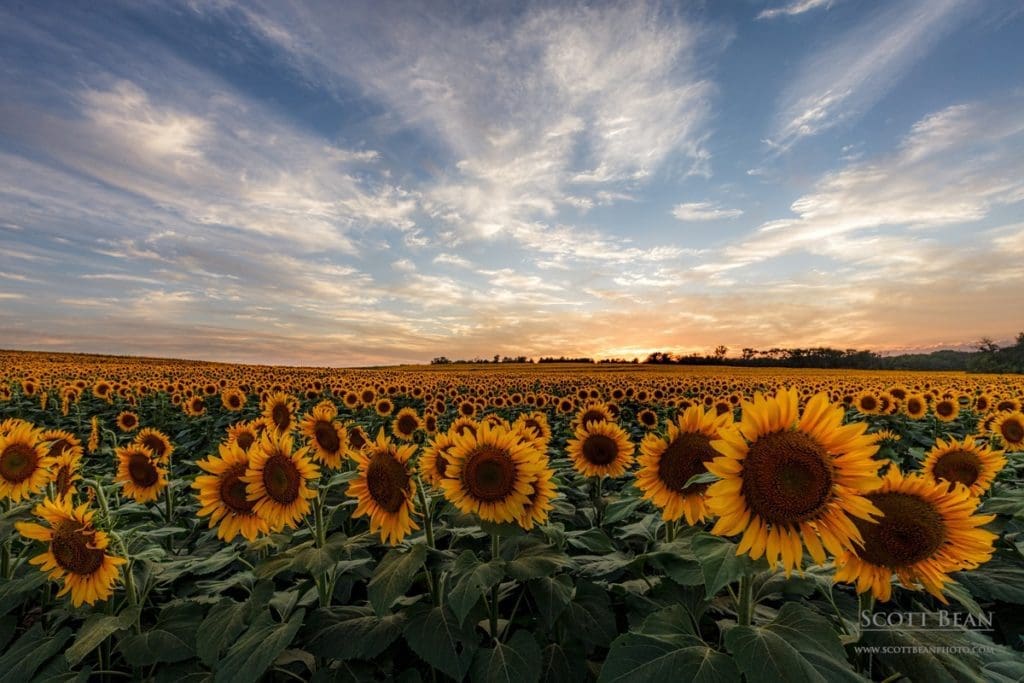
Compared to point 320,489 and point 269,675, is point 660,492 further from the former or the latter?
point 269,675

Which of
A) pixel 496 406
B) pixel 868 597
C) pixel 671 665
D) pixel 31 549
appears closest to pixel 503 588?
pixel 671 665

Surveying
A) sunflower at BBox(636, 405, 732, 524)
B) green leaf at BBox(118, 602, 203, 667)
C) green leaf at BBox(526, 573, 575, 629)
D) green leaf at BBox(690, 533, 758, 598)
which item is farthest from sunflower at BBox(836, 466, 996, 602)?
green leaf at BBox(118, 602, 203, 667)

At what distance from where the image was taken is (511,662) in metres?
2.86

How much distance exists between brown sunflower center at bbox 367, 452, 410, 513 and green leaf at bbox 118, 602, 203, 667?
4.28ft

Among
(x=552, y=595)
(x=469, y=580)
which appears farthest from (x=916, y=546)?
(x=469, y=580)

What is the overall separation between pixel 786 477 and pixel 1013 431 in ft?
29.8

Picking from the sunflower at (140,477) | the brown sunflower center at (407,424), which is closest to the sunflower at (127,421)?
the brown sunflower center at (407,424)

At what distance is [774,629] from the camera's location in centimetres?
236

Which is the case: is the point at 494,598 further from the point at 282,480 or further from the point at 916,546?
the point at 916,546

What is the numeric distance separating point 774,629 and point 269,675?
296 cm

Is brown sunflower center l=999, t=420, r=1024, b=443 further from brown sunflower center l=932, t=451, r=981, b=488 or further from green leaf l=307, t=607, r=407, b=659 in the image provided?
green leaf l=307, t=607, r=407, b=659

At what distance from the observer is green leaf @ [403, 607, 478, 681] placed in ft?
9.04

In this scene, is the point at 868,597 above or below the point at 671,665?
above

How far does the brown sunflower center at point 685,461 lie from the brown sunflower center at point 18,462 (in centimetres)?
549
